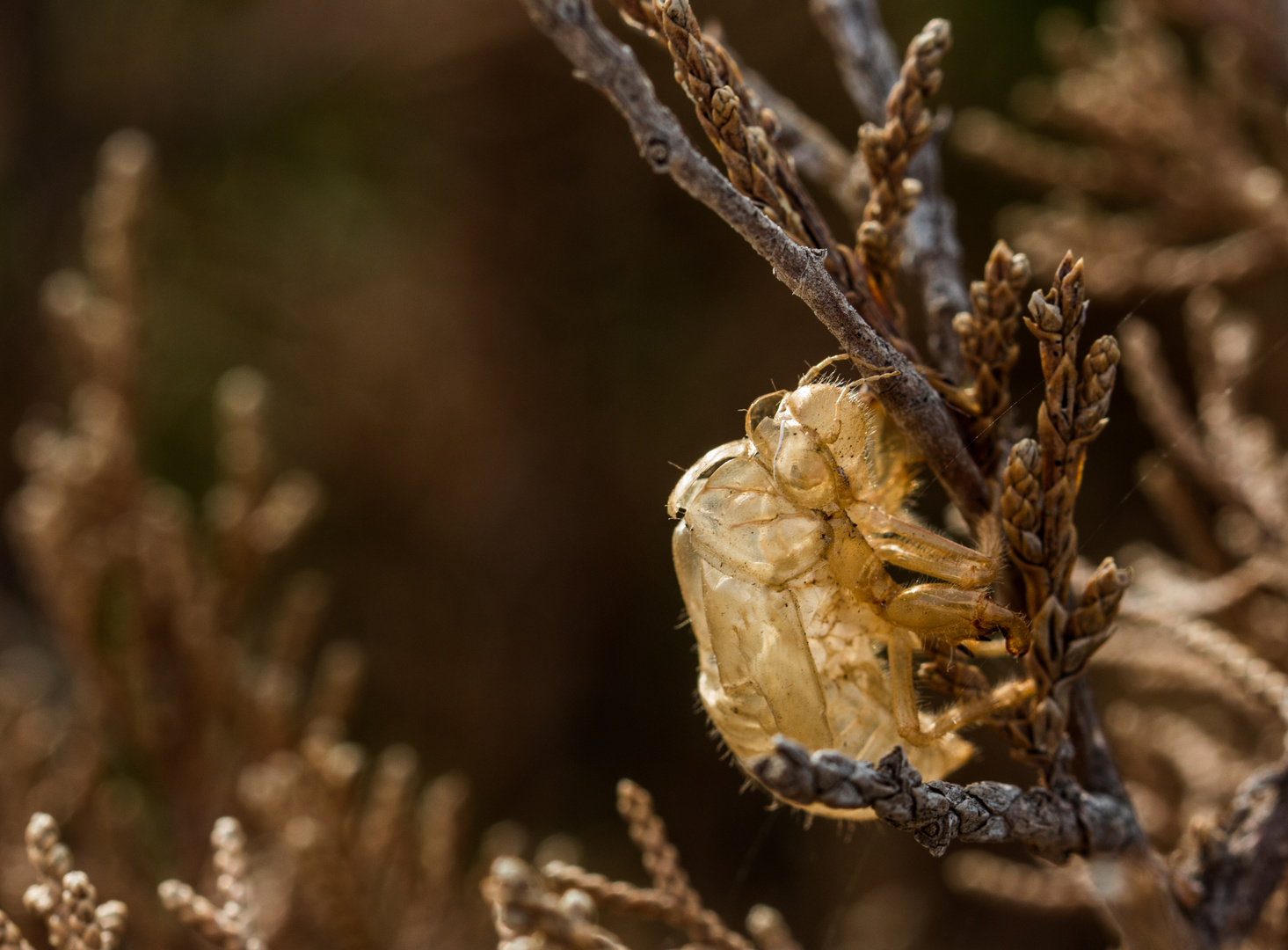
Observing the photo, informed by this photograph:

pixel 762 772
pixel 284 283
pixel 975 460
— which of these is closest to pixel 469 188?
pixel 284 283

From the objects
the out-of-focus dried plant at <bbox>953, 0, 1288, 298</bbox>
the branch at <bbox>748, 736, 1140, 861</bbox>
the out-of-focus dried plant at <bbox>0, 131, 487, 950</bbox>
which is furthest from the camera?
the out-of-focus dried plant at <bbox>953, 0, 1288, 298</bbox>

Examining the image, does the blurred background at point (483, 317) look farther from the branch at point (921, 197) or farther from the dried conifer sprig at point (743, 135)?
the dried conifer sprig at point (743, 135)

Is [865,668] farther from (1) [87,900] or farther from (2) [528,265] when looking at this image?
(2) [528,265]

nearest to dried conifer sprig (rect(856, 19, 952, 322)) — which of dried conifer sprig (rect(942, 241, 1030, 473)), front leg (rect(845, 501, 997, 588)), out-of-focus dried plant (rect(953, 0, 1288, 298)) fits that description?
dried conifer sprig (rect(942, 241, 1030, 473))

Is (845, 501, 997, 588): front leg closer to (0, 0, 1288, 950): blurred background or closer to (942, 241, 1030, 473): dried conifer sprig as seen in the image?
(942, 241, 1030, 473): dried conifer sprig

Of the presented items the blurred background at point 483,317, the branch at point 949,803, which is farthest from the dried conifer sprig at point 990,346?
the blurred background at point 483,317
